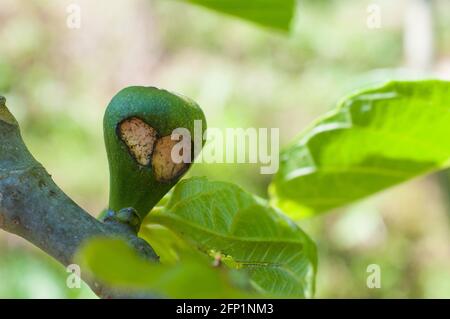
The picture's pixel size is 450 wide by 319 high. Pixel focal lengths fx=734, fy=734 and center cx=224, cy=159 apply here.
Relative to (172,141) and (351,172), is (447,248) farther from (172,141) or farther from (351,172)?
(172,141)

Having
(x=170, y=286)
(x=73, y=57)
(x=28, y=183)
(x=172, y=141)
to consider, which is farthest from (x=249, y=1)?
(x=73, y=57)

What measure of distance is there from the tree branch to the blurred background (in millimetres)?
2234

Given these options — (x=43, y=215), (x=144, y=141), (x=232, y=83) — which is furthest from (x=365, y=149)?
(x=232, y=83)

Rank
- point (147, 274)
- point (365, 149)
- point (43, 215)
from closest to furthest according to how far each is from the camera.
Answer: point (147, 274) → point (43, 215) → point (365, 149)

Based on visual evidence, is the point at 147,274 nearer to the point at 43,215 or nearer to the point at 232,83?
the point at 43,215

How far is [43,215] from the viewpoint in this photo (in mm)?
495

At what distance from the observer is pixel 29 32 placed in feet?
13.7

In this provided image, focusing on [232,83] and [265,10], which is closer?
[265,10]

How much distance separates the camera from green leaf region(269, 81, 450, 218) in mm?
826

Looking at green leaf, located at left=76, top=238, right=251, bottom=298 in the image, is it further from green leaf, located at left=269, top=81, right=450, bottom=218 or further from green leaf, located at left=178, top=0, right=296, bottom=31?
green leaf, located at left=178, top=0, right=296, bottom=31

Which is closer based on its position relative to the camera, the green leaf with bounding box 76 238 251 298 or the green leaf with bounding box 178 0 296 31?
the green leaf with bounding box 76 238 251 298

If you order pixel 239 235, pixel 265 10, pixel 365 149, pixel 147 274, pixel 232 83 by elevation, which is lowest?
pixel 147 274

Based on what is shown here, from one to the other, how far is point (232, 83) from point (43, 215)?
11.2 feet

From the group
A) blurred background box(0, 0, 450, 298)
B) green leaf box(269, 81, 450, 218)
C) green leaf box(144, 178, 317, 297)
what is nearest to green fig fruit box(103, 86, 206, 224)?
green leaf box(144, 178, 317, 297)
